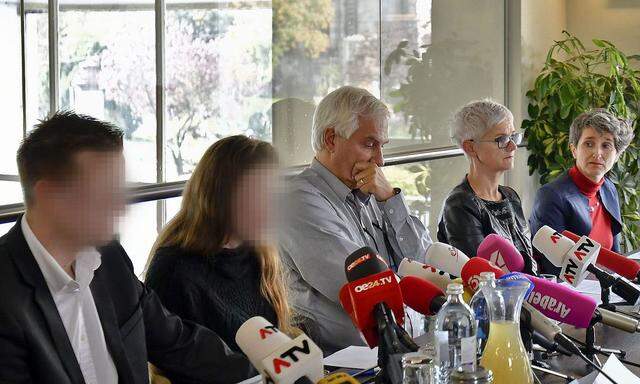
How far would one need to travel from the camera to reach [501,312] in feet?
5.80

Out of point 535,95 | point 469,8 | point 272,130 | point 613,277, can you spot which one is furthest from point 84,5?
point 535,95

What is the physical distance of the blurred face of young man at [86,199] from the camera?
5.62 feet

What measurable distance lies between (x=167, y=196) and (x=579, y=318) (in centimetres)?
152

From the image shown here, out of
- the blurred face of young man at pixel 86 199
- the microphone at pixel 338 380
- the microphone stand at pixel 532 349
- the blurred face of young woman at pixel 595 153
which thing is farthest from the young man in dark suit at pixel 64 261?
the blurred face of young woman at pixel 595 153

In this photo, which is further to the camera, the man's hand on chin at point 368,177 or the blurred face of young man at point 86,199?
the man's hand on chin at point 368,177

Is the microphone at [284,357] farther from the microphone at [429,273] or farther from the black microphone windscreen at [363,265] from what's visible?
the microphone at [429,273]

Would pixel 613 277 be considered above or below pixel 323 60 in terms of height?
below

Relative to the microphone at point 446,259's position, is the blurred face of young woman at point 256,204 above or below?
above

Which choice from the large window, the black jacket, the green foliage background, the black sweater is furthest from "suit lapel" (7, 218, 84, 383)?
the green foliage background

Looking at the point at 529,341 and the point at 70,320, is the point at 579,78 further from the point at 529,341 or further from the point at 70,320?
the point at 70,320

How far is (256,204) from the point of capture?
7.32 feet

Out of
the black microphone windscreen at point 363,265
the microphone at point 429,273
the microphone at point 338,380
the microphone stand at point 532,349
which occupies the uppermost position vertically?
the black microphone windscreen at point 363,265

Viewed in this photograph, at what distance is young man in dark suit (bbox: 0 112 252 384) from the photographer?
5.66 ft

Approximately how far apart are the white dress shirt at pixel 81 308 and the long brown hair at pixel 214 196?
1.39ft
